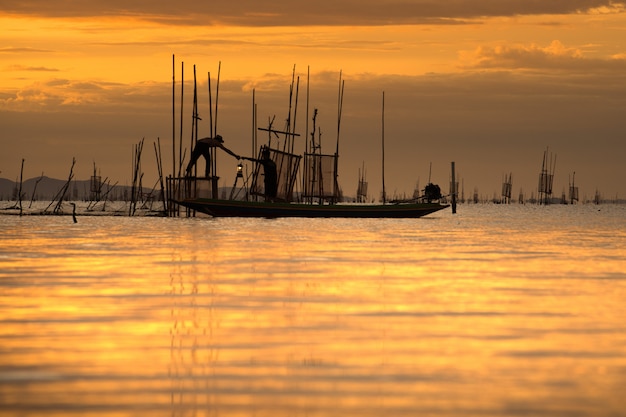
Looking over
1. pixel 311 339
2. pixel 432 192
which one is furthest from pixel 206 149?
pixel 311 339

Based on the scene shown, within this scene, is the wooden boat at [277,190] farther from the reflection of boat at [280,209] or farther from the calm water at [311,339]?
the calm water at [311,339]

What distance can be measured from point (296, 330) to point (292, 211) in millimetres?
72015

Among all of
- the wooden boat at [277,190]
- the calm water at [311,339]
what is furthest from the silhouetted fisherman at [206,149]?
the calm water at [311,339]

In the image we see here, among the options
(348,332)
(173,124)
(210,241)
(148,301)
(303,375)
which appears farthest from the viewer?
(173,124)

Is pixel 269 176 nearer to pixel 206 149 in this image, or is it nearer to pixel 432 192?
pixel 206 149

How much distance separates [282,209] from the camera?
89.8 m

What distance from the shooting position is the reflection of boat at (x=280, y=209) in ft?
286

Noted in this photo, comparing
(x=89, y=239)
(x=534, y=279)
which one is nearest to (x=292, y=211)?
(x=89, y=239)

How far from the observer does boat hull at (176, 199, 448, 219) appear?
87.3 meters

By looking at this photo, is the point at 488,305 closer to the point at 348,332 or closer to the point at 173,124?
the point at 348,332

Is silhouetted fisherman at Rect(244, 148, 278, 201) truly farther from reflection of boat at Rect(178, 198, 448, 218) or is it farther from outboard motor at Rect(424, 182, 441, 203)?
outboard motor at Rect(424, 182, 441, 203)

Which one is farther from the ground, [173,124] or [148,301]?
[173,124]

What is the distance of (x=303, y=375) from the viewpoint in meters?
14.5

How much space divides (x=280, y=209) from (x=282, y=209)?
19 centimetres
